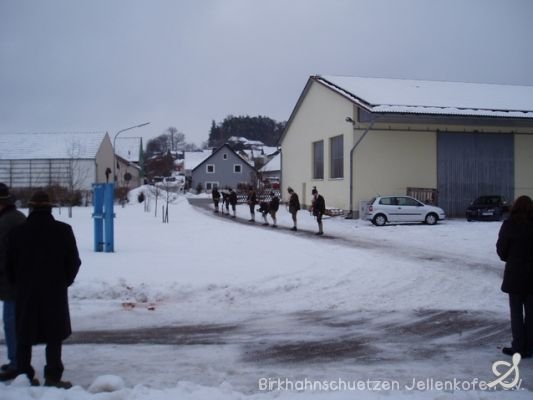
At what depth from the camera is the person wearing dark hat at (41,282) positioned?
15.7 ft

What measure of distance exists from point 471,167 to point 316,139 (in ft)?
32.5

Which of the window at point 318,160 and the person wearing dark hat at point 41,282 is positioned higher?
the window at point 318,160

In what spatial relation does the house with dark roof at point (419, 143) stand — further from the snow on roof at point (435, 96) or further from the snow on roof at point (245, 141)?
the snow on roof at point (245, 141)

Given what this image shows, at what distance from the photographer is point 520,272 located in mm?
5941

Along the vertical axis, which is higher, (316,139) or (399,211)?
(316,139)

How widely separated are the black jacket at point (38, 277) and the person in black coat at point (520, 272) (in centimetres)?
498

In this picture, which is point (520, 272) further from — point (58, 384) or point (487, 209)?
point (487, 209)

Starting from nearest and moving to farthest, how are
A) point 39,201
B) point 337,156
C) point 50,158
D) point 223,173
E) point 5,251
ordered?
point 39,201
point 5,251
point 337,156
point 50,158
point 223,173

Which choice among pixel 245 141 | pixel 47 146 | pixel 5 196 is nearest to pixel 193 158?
pixel 245 141

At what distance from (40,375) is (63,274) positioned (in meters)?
1.20

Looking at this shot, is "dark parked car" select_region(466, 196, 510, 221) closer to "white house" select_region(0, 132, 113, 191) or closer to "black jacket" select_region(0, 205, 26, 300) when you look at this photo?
"black jacket" select_region(0, 205, 26, 300)

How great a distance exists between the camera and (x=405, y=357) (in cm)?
605

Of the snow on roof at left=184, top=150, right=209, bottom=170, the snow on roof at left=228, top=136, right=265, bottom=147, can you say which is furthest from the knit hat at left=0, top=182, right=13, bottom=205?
the snow on roof at left=228, top=136, right=265, bottom=147

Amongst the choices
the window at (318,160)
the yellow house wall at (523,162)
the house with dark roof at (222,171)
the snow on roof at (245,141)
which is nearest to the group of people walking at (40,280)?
the window at (318,160)
